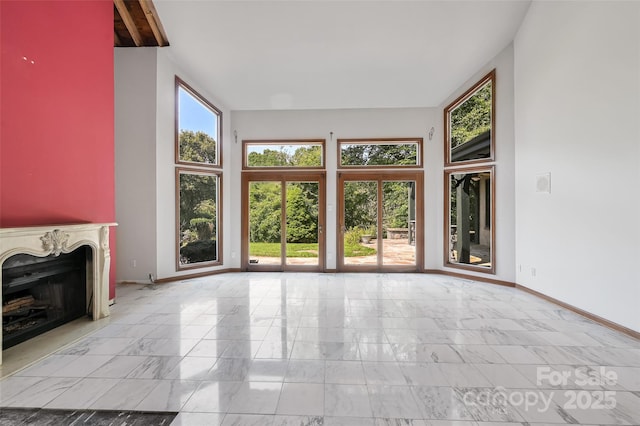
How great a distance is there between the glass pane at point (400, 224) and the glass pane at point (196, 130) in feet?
13.3

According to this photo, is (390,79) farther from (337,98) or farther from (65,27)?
(65,27)

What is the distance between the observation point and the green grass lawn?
6.07 m

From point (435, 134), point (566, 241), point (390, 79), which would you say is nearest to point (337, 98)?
point (390, 79)

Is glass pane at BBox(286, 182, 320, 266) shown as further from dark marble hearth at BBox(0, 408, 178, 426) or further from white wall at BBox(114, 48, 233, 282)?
dark marble hearth at BBox(0, 408, 178, 426)

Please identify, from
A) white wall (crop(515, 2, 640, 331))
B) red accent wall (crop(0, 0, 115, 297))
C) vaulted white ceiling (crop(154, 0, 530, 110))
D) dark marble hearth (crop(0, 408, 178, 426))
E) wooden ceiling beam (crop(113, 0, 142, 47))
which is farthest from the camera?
wooden ceiling beam (crop(113, 0, 142, 47))

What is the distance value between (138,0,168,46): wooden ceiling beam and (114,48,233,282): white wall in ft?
0.83

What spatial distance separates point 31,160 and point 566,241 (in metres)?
6.49

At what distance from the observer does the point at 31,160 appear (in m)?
2.73

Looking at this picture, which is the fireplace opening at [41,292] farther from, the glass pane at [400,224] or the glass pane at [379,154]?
the glass pane at [400,224]

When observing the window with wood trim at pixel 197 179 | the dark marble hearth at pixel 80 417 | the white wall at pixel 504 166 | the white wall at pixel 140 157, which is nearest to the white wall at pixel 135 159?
the white wall at pixel 140 157

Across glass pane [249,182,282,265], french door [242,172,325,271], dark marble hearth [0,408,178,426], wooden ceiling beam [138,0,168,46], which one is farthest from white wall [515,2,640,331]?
wooden ceiling beam [138,0,168,46]

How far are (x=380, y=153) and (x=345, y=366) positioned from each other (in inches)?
190

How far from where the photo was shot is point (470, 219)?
540 cm

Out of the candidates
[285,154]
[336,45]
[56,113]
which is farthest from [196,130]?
[336,45]
